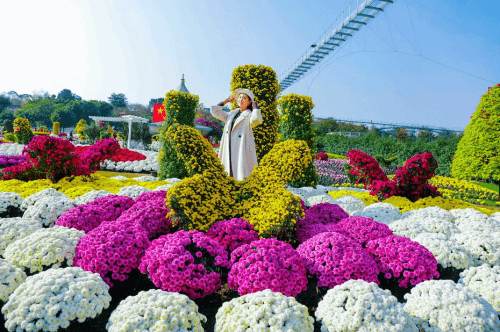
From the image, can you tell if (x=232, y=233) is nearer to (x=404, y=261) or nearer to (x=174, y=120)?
(x=404, y=261)

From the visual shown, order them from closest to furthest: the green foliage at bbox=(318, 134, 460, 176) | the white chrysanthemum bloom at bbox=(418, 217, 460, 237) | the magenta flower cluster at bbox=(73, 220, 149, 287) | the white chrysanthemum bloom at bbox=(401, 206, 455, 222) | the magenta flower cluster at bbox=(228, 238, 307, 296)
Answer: the magenta flower cluster at bbox=(228, 238, 307, 296), the magenta flower cluster at bbox=(73, 220, 149, 287), the white chrysanthemum bloom at bbox=(418, 217, 460, 237), the white chrysanthemum bloom at bbox=(401, 206, 455, 222), the green foliage at bbox=(318, 134, 460, 176)

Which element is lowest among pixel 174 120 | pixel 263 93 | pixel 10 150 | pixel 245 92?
pixel 10 150

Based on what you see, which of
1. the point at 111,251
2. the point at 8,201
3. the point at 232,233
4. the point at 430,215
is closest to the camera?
the point at 111,251

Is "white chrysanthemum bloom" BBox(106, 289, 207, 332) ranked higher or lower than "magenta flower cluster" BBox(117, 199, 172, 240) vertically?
lower

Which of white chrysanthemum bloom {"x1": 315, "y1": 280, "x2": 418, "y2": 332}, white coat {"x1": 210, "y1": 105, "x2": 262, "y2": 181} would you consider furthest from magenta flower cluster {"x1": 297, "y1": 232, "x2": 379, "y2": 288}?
white coat {"x1": 210, "y1": 105, "x2": 262, "y2": 181}

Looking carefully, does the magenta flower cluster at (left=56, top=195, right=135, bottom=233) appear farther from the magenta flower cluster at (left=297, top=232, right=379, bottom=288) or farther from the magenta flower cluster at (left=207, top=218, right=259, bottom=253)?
the magenta flower cluster at (left=297, top=232, right=379, bottom=288)

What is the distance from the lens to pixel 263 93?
886cm

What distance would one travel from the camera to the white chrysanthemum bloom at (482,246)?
3453mm

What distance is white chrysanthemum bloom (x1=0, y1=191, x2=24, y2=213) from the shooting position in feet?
16.1

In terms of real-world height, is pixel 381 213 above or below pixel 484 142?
below

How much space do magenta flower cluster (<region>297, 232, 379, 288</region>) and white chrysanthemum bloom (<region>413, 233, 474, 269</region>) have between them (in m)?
0.82

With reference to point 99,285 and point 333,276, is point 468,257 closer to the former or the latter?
point 333,276

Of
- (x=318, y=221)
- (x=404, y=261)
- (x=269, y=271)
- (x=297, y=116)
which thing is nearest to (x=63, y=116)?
(x=297, y=116)

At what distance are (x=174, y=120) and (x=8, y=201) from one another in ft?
15.6
